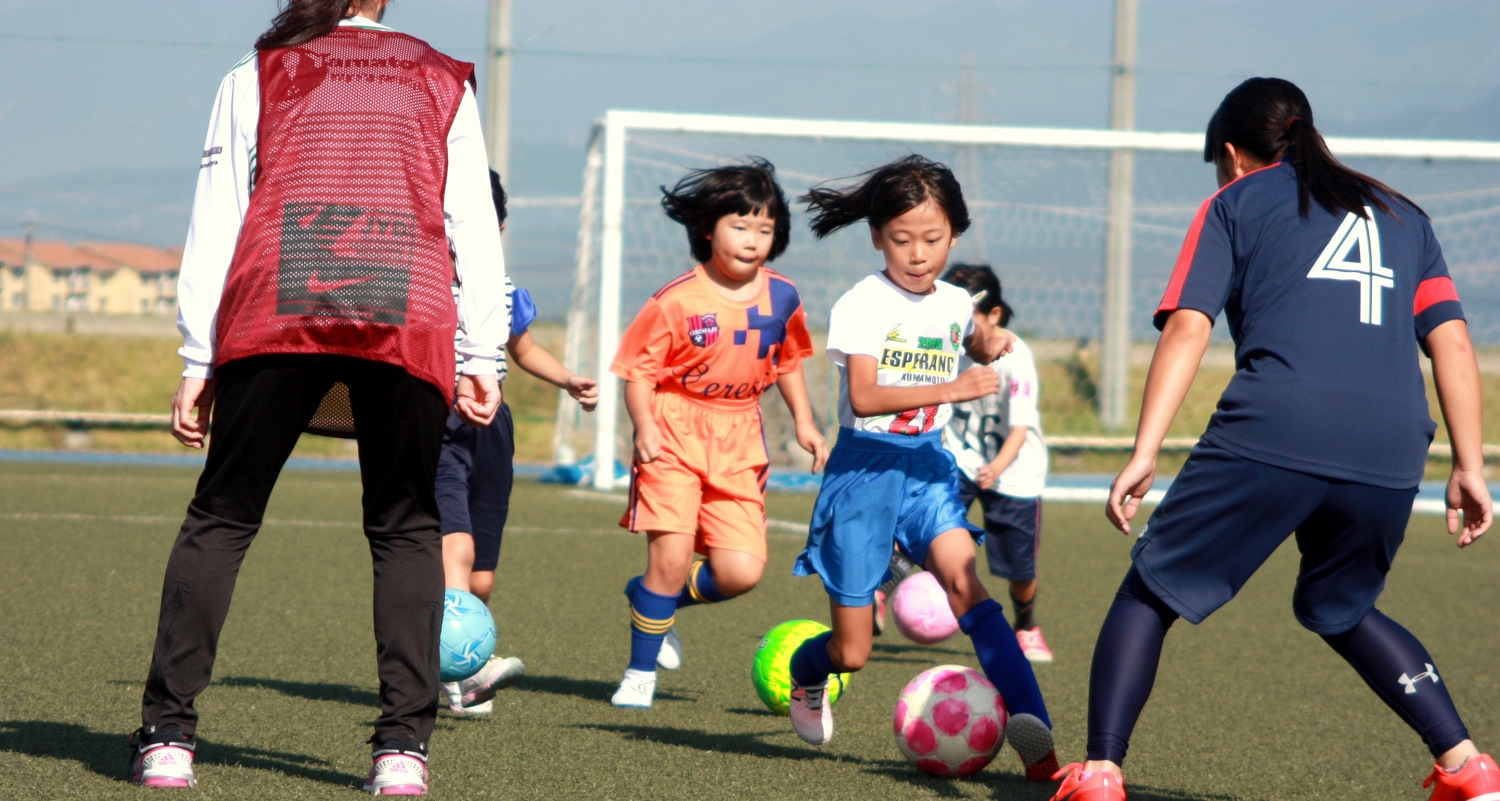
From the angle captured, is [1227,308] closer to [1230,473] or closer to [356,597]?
[1230,473]

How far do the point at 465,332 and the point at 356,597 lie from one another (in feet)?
10.9

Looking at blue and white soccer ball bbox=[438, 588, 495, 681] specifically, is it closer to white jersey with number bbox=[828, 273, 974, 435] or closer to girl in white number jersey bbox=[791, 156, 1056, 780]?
girl in white number jersey bbox=[791, 156, 1056, 780]

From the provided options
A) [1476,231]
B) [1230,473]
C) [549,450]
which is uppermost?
[1476,231]

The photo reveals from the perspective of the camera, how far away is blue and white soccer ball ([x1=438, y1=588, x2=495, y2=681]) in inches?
138

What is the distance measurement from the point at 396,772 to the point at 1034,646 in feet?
10.1

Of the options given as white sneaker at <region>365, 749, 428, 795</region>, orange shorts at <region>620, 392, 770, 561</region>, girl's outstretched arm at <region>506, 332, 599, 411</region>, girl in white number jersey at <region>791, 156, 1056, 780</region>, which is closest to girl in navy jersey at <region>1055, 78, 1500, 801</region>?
girl in white number jersey at <region>791, 156, 1056, 780</region>

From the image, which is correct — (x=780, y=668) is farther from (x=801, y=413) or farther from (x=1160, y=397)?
(x=1160, y=397)

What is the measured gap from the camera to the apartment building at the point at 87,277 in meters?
13.8

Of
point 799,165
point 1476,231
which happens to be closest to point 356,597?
point 799,165

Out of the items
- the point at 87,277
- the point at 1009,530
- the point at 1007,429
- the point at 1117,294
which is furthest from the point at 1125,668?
the point at 87,277

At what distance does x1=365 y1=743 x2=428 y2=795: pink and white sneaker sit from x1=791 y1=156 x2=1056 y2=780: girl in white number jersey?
3.86 ft

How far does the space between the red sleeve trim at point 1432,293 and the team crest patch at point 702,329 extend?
198 cm

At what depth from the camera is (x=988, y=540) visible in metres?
5.40

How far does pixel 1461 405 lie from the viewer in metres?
2.74
